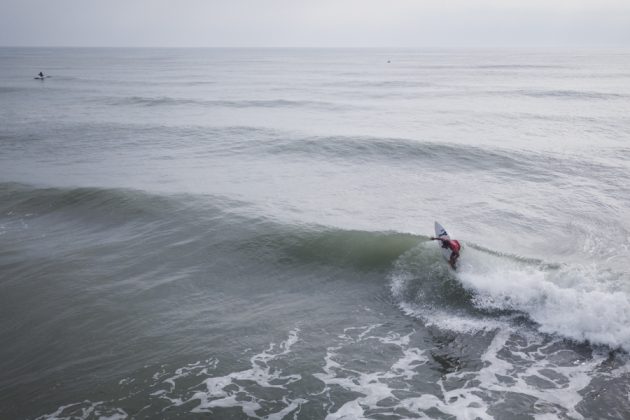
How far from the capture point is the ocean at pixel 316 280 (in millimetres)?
9023

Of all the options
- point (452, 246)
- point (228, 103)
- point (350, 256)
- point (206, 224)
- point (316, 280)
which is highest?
point (228, 103)

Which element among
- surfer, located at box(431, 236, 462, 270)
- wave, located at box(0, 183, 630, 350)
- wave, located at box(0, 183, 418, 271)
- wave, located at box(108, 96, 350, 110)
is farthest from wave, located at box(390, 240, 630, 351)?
wave, located at box(108, 96, 350, 110)

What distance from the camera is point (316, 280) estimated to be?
45.3 feet

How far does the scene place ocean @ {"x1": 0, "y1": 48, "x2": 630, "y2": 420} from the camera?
9.02 metres

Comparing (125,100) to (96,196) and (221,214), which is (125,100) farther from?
(221,214)

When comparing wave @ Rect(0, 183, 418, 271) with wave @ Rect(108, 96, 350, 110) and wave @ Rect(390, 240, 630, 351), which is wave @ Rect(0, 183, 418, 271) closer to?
wave @ Rect(390, 240, 630, 351)

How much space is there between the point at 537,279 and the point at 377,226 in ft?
20.0

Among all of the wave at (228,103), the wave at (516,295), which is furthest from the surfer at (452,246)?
the wave at (228,103)

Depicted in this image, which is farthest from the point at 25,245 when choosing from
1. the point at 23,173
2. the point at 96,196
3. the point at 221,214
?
the point at 23,173

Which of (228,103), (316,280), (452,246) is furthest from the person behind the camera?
(228,103)

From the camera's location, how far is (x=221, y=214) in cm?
1844

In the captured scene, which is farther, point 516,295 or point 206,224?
point 206,224

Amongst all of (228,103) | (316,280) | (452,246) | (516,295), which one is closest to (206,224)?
(316,280)

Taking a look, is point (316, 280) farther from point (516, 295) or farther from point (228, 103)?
point (228, 103)
